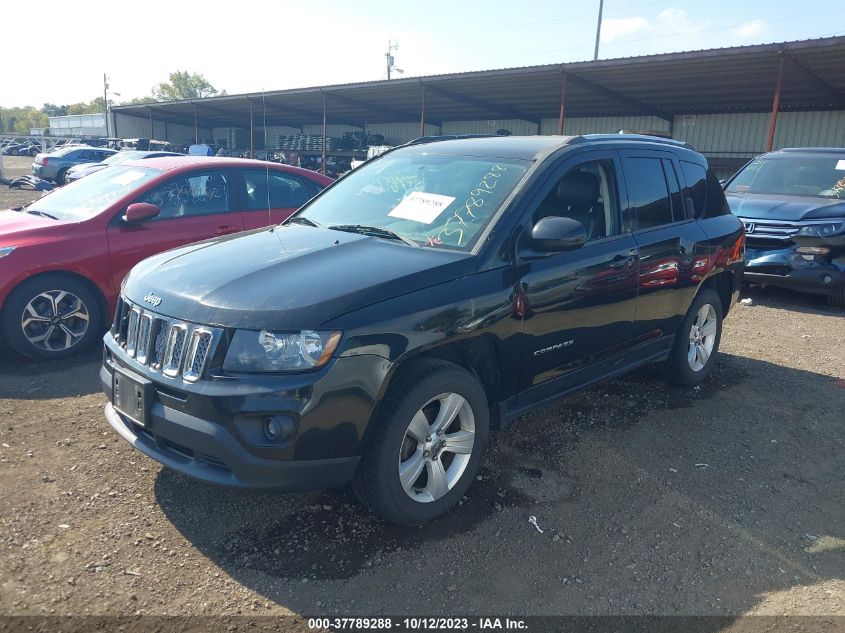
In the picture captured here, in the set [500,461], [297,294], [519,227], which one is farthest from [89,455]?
[519,227]

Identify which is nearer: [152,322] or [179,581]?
[179,581]

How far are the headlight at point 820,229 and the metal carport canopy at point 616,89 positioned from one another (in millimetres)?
7394

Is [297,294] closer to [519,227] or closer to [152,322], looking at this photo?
[152,322]

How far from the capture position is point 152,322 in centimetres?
298

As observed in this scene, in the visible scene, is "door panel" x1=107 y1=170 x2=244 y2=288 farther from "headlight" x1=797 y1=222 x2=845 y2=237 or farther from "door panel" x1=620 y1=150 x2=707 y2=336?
"headlight" x1=797 y1=222 x2=845 y2=237

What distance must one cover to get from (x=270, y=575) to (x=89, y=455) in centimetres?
162

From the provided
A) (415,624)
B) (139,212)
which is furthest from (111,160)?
(415,624)

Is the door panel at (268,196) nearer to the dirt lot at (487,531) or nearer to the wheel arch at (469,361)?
the dirt lot at (487,531)

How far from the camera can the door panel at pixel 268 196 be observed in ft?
21.5

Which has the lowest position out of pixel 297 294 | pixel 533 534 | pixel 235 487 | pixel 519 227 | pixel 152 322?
pixel 533 534

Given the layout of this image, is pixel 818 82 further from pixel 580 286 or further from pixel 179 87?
pixel 179 87

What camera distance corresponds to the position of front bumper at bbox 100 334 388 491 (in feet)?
8.57

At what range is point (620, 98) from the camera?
Result: 21.3 meters

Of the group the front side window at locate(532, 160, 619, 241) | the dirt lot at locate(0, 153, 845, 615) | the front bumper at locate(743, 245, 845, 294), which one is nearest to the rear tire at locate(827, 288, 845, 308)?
the front bumper at locate(743, 245, 845, 294)
